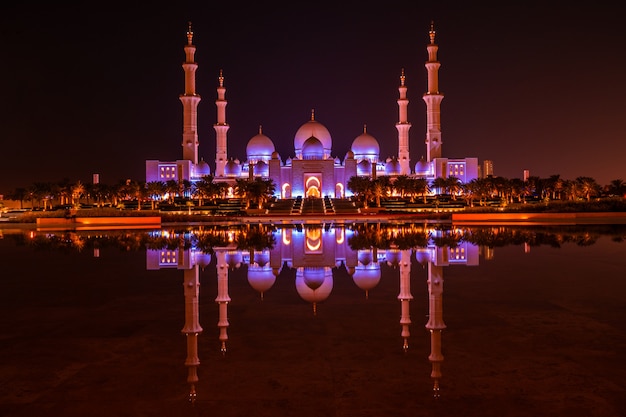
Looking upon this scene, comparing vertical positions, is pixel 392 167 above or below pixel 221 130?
below

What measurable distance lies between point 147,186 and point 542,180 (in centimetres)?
3499

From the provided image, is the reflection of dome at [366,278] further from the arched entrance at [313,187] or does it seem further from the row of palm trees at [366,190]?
the arched entrance at [313,187]

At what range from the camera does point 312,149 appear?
63.2m

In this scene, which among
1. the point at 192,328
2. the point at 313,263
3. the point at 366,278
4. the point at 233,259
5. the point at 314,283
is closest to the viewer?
the point at 192,328

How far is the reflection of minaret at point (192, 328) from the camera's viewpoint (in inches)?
172

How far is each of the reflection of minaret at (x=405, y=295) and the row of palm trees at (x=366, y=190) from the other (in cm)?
3500

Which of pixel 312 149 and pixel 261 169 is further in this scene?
pixel 261 169

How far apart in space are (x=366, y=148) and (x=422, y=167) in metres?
7.73

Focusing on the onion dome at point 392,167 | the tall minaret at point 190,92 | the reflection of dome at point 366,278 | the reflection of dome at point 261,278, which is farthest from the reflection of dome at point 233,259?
the onion dome at point 392,167

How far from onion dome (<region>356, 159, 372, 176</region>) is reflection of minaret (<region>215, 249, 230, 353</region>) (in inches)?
2105

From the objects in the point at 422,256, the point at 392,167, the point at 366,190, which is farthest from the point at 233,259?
the point at 392,167

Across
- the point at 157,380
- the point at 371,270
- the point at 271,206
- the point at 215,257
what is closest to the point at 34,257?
the point at 215,257

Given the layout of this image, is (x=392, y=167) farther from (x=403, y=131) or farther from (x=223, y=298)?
(x=223, y=298)

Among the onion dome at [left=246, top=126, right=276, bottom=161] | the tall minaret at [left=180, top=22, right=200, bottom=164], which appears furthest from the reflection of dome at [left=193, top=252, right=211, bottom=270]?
the onion dome at [left=246, top=126, right=276, bottom=161]
